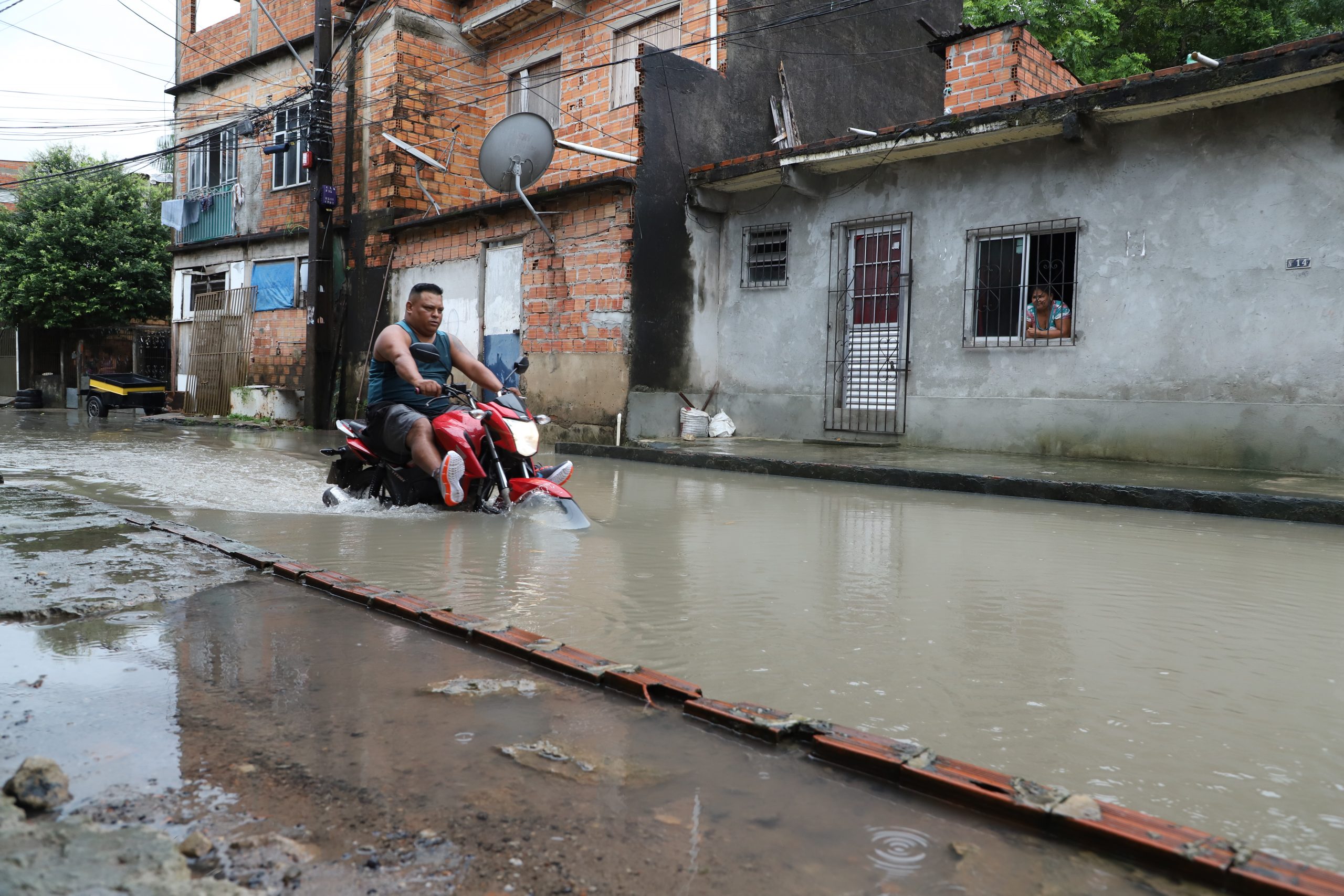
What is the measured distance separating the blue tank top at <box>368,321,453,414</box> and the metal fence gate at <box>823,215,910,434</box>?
21.6ft

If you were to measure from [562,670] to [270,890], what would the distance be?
1.24 m

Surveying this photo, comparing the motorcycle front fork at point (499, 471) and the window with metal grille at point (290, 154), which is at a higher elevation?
the window with metal grille at point (290, 154)

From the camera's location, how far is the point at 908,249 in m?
11.7

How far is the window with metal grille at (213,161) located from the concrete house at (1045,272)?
13.0 metres

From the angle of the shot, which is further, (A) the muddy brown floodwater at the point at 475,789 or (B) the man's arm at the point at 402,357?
(B) the man's arm at the point at 402,357

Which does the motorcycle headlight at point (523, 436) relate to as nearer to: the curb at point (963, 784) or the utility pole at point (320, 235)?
the curb at point (963, 784)

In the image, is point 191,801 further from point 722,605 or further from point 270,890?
point 722,605

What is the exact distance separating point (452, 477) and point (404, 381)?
870mm

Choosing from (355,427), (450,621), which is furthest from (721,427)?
(450,621)

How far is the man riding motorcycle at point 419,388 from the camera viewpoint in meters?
6.20

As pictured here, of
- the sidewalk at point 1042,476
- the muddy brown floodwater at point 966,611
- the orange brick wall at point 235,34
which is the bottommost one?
the muddy brown floodwater at point 966,611

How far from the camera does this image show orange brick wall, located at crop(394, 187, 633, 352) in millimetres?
13047

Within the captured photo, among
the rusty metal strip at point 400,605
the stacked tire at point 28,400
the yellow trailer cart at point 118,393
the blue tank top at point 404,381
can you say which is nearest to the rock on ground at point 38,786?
the rusty metal strip at point 400,605

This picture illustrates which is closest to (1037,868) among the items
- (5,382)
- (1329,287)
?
(1329,287)
